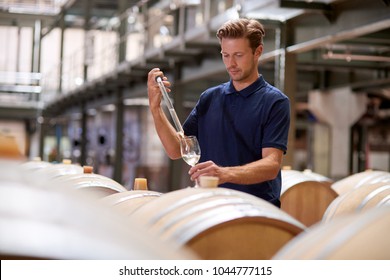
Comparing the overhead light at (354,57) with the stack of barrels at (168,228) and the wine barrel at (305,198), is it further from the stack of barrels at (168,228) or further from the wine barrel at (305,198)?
the stack of barrels at (168,228)

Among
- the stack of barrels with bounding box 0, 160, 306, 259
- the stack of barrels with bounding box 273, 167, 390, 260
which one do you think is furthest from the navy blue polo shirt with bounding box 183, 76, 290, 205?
the stack of barrels with bounding box 273, 167, 390, 260

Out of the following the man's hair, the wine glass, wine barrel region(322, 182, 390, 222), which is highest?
the man's hair

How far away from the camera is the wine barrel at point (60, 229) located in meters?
1.60

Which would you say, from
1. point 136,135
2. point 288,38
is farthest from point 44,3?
point 288,38

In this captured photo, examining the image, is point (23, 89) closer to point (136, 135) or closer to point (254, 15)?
point (136, 135)

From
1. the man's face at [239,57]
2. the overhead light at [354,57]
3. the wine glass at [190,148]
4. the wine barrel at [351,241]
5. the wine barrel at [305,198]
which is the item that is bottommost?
the wine barrel at [305,198]

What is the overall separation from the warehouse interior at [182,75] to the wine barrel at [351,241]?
43cm

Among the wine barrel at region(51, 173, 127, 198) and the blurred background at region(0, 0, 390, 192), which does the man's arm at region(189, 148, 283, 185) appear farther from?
the wine barrel at region(51, 173, 127, 198)

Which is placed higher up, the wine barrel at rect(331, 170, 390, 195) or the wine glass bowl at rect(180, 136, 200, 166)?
the wine glass bowl at rect(180, 136, 200, 166)

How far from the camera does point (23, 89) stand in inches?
1405

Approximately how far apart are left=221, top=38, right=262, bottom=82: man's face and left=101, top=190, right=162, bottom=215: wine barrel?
701 millimetres

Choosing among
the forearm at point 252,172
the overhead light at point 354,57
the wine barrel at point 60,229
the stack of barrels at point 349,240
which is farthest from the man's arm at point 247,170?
the overhead light at point 354,57

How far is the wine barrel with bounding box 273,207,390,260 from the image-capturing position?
1948mm
